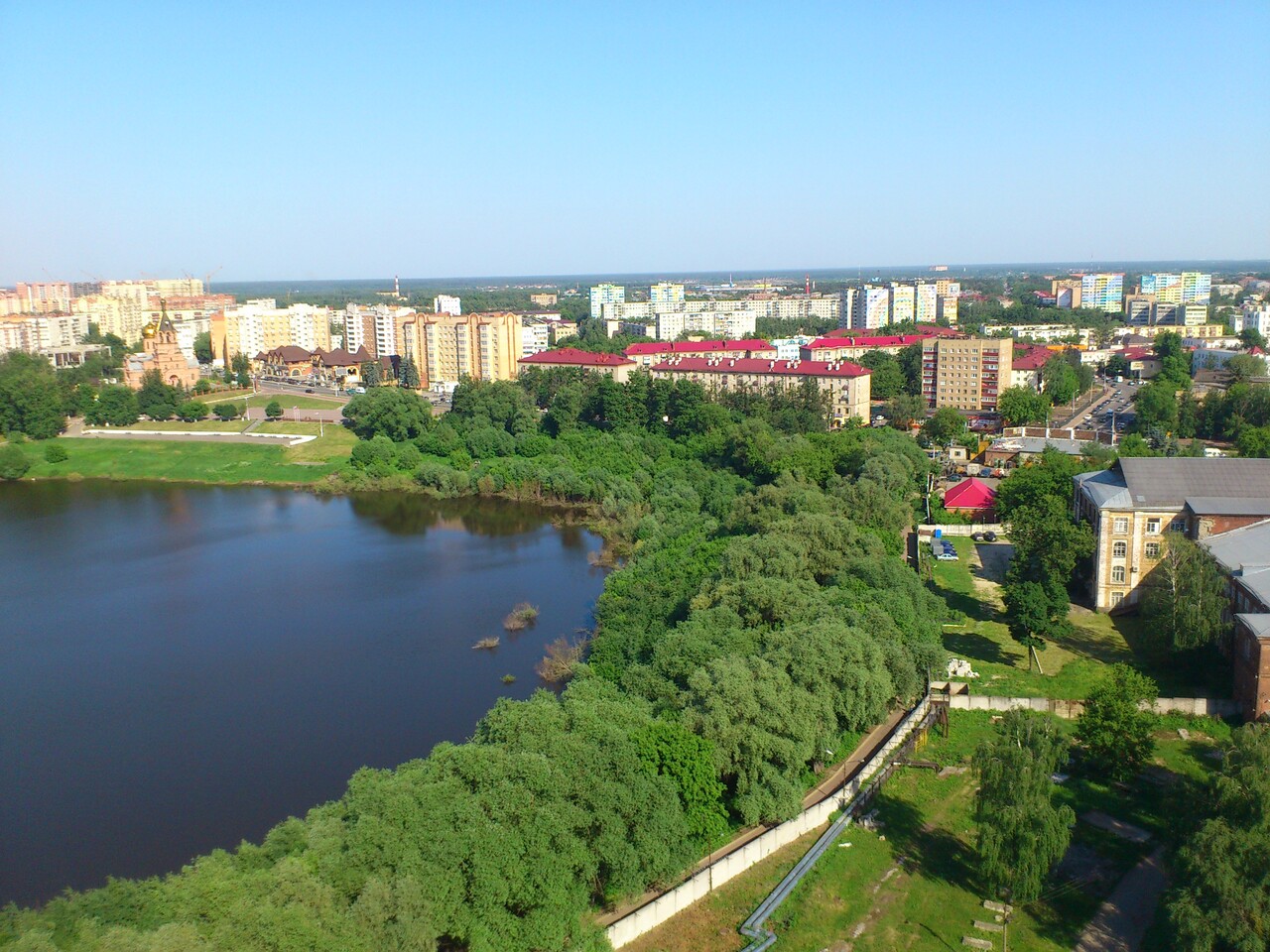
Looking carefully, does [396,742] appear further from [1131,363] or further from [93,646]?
[1131,363]

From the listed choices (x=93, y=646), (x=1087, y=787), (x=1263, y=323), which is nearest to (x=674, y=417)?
(x=93, y=646)

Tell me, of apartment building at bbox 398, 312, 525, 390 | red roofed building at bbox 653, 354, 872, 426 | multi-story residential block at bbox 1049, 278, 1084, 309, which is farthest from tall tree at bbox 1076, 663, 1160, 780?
multi-story residential block at bbox 1049, 278, 1084, 309

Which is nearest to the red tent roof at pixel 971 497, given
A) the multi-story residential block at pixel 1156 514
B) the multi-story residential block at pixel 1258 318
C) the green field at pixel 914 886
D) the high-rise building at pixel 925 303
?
the multi-story residential block at pixel 1156 514

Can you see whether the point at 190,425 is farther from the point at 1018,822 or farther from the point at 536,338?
the point at 1018,822

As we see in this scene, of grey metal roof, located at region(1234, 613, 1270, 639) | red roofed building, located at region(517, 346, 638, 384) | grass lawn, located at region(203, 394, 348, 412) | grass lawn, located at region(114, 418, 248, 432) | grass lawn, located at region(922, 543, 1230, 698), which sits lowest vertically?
grass lawn, located at region(922, 543, 1230, 698)

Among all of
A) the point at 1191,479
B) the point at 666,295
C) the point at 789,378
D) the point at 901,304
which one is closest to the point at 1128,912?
the point at 1191,479

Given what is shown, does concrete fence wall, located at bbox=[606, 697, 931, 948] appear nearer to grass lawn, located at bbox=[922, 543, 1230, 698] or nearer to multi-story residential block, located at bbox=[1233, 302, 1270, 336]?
grass lawn, located at bbox=[922, 543, 1230, 698]

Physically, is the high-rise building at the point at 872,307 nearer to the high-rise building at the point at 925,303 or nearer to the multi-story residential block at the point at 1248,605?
the high-rise building at the point at 925,303
